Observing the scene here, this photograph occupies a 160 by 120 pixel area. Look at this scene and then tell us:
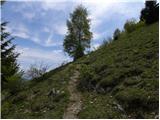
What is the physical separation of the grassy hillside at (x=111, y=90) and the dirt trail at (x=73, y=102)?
326 mm

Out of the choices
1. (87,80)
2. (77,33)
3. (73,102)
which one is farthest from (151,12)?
(73,102)

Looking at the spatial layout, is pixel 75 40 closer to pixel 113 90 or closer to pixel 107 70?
pixel 107 70

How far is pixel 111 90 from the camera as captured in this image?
21.2 m

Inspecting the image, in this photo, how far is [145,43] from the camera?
28.6 meters

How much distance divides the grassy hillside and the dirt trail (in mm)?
326

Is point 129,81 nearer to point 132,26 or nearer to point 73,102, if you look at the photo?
point 73,102

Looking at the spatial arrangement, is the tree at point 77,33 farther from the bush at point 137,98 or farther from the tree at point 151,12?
the bush at point 137,98

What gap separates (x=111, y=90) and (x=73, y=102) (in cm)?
242

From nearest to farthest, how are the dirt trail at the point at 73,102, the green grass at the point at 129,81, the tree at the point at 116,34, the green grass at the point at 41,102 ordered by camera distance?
the green grass at the point at 129,81 → the dirt trail at the point at 73,102 → the green grass at the point at 41,102 → the tree at the point at 116,34

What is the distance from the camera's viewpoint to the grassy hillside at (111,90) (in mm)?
17406

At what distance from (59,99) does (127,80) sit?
14.4 ft

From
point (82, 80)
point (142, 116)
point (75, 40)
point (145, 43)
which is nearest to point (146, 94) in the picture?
point (142, 116)

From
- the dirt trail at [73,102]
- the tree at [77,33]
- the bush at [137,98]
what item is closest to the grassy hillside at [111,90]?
the bush at [137,98]

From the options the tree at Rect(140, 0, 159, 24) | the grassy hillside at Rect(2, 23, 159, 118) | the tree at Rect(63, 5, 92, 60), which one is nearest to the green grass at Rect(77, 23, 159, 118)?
the grassy hillside at Rect(2, 23, 159, 118)
